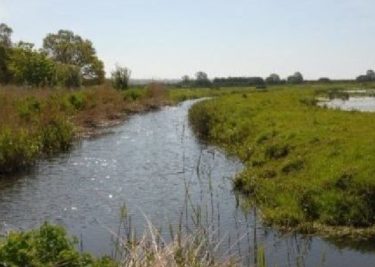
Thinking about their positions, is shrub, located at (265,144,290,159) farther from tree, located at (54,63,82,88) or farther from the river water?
tree, located at (54,63,82,88)

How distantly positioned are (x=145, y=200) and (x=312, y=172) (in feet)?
15.9

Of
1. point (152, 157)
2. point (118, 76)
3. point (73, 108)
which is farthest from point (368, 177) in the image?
point (118, 76)

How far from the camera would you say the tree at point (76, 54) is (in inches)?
4023

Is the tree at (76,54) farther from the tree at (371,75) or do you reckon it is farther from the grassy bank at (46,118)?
the tree at (371,75)

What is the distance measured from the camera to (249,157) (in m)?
22.0

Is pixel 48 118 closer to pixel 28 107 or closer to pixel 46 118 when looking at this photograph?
pixel 46 118

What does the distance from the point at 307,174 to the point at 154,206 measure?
14.3 feet

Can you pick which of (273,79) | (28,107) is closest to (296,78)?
(273,79)

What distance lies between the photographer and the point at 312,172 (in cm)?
1612

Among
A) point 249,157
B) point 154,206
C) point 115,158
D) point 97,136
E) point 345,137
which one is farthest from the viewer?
point 97,136

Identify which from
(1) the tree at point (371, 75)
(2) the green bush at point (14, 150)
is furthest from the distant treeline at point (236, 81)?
(2) the green bush at point (14, 150)

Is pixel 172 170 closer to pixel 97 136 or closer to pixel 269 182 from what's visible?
pixel 269 182

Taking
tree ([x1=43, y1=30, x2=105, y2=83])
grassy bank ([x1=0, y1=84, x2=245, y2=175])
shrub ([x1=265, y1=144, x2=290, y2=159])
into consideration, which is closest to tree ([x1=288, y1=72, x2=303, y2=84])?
tree ([x1=43, y1=30, x2=105, y2=83])

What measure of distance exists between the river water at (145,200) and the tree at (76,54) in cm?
7457
